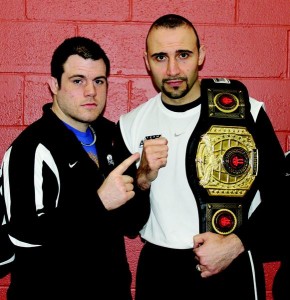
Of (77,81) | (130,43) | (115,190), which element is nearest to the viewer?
(115,190)

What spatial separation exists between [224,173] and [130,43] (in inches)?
28.7

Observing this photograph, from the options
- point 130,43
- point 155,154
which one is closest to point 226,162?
point 155,154

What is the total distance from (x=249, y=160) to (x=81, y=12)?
928mm

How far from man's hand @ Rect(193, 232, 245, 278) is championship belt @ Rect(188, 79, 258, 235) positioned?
0.05m

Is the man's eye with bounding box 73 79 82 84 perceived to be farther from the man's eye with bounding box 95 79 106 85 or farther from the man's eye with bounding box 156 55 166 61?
the man's eye with bounding box 156 55 166 61

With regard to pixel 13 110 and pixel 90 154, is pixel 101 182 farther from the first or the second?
pixel 13 110

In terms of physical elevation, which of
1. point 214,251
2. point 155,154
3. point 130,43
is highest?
point 130,43

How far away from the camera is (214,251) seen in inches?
62.7

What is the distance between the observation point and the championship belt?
65.4 inches

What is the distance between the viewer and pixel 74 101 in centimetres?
172

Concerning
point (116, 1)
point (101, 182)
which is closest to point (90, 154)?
point (101, 182)

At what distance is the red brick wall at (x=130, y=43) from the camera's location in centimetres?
203

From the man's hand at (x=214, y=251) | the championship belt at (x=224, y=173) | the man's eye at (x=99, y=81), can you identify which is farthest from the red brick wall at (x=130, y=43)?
the man's hand at (x=214, y=251)

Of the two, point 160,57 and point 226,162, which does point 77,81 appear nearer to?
point 160,57
